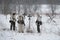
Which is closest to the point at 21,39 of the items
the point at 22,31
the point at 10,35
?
the point at 10,35

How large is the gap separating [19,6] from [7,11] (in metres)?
2.62

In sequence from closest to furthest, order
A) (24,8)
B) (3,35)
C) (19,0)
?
1. (3,35)
2. (24,8)
3. (19,0)

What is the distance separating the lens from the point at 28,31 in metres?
13.1

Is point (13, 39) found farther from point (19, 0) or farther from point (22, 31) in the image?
point (19, 0)

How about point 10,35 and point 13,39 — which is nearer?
point 13,39

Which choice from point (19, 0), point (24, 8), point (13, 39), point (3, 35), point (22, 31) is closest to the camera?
point (13, 39)

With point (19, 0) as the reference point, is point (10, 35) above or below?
below

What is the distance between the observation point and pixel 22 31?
12.9m

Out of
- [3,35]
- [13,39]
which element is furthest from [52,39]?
[3,35]

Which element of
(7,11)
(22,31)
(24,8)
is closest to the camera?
(22,31)

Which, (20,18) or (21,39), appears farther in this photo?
(20,18)

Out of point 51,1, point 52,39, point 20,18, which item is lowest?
point 52,39

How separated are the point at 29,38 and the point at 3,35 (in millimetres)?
1668

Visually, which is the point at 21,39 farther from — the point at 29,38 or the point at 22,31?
the point at 22,31
